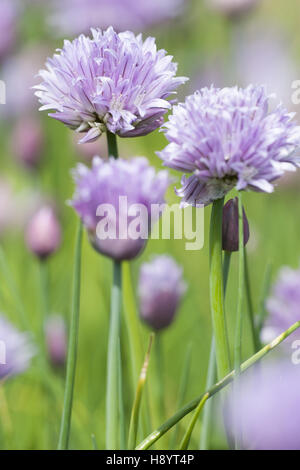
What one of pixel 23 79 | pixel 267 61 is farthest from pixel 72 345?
pixel 267 61

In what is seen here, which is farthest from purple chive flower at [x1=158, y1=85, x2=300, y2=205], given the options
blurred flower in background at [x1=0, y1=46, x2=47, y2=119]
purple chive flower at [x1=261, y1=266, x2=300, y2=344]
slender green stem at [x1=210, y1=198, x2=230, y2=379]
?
blurred flower in background at [x1=0, y1=46, x2=47, y2=119]

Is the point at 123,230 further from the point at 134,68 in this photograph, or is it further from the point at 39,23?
the point at 39,23

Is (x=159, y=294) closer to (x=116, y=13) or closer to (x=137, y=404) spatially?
(x=137, y=404)

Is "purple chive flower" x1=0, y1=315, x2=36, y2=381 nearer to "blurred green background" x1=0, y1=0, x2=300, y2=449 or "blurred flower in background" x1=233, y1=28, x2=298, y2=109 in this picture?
"blurred green background" x1=0, y1=0, x2=300, y2=449

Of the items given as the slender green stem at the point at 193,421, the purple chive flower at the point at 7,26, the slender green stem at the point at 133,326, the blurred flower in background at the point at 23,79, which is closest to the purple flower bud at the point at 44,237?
the slender green stem at the point at 133,326

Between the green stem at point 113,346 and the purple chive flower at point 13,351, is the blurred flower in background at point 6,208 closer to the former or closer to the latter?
the purple chive flower at point 13,351

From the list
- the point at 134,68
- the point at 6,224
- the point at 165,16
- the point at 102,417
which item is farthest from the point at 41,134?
the point at 134,68
